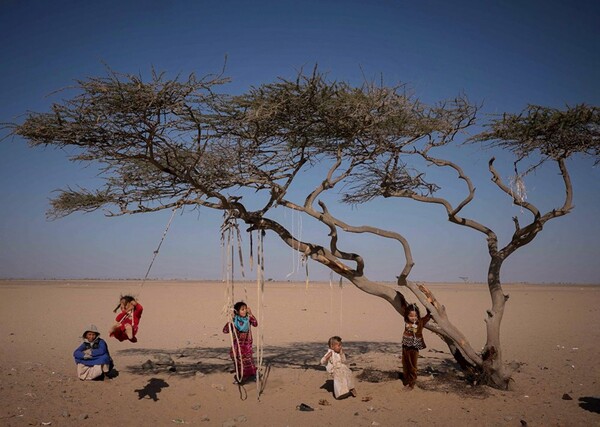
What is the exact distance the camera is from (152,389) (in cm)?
901

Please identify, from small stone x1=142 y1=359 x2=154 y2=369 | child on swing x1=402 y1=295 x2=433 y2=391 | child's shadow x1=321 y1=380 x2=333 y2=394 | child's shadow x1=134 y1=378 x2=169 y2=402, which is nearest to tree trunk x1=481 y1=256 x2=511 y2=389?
child on swing x1=402 y1=295 x2=433 y2=391

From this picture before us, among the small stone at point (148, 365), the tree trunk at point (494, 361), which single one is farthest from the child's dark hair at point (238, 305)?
the tree trunk at point (494, 361)

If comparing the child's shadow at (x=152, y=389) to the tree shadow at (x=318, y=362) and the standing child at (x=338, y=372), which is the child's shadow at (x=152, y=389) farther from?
the standing child at (x=338, y=372)

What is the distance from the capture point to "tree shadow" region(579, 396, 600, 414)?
771 cm

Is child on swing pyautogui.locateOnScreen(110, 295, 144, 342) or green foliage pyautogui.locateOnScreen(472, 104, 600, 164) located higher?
green foliage pyautogui.locateOnScreen(472, 104, 600, 164)

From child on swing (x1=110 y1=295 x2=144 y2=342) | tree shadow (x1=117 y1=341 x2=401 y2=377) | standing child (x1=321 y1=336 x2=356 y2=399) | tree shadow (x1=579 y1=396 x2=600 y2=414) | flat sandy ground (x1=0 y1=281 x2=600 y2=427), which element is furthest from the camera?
tree shadow (x1=117 y1=341 x2=401 y2=377)

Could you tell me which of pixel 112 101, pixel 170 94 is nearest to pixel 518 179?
pixel 170 94

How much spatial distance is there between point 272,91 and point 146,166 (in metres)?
2.96

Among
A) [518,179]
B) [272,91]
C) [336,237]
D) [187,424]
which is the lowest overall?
[187,424]

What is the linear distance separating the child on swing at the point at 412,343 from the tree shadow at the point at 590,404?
2500 millimetres

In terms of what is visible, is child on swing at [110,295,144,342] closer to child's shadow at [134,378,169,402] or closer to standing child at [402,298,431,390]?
child's shadow at [134,378,169,402]

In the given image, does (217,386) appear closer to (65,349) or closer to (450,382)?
(450,382)

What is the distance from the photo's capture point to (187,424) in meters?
7.41

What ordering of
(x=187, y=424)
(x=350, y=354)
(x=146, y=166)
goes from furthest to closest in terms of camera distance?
1. (x=350, y=354)
2. (x=146, y=166)
3. (x=187, y=424)
